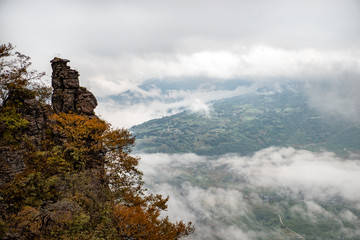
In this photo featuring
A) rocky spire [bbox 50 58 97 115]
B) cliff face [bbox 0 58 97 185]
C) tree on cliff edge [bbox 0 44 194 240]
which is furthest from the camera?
rocky spire [bbox 50 58 97 115]

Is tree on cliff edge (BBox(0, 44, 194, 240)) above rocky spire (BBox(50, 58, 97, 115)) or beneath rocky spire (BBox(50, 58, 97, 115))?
beneath

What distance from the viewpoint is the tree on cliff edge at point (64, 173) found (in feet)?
93.8

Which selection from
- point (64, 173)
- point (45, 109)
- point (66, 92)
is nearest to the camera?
point (64, 173)

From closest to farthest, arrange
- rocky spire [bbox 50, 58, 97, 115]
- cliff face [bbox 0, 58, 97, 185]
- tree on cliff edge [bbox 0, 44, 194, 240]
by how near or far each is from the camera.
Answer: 1. tree on cliff edge [bbox 0, 44, 194, 240]
2. cliff face [bbox 0, 58, 97, 185]
3. rocky spire [bbox 50, 58, 97, 115]

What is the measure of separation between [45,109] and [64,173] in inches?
468

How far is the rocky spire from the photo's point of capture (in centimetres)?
4666

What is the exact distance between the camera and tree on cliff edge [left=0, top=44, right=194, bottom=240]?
2858 cm

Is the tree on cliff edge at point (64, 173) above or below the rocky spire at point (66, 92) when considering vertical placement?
below

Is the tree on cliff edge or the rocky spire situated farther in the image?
the rocky spire

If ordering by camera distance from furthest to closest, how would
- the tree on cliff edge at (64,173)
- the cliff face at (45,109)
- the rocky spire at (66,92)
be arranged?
the rocky spire at (66,92), the cliff face at (45,109), the tree on cliff edge at (64,173)

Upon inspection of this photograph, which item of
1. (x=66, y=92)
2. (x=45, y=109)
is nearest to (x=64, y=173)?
(x=45, y=109)

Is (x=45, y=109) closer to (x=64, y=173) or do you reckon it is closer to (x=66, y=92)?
(x=66, y=92)

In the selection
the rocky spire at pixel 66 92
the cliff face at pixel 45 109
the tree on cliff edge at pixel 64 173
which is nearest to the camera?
the tree on cliff edge at pixel 64 173

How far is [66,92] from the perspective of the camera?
4697 centimetres
